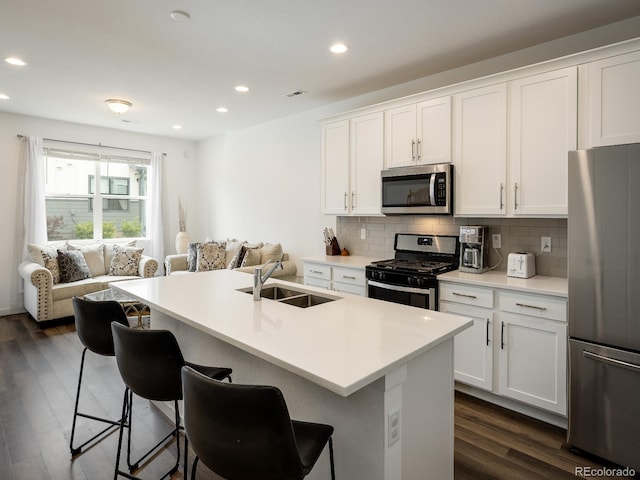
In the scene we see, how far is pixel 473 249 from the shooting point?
124 inches

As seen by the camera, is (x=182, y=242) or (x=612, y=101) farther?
(x=182, y=242)

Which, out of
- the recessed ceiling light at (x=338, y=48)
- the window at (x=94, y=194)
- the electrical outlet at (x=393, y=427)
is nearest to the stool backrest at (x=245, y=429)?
the electrical outlet at (x=393, y=427)

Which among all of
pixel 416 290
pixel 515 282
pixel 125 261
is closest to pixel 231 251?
pixel 125 261

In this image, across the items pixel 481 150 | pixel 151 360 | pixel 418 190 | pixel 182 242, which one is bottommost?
pixel 151 360

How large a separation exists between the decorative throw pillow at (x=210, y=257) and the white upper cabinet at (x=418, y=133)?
2.91 metres

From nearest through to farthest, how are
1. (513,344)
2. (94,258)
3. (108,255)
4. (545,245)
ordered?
(513,344), (545,245), (94,258), (108,255)

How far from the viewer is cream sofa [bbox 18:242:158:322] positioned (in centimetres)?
465

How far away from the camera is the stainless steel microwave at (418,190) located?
3.19 metres

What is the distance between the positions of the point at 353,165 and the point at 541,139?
1.76 metres

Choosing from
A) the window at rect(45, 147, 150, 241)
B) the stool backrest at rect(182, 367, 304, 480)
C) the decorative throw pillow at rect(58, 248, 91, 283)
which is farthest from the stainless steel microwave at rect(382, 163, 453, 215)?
the window at rect(45, 147, 150, 241)

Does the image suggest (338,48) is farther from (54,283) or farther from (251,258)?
(54,283)

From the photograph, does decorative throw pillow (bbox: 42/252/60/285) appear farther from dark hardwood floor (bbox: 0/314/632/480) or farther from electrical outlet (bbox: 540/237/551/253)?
electrical outlet (bbox: 540/237/551/253)

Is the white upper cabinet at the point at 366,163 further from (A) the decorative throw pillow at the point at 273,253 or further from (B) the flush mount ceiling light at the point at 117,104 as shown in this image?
(B) the flush mount ceiling light at the point at 117,104

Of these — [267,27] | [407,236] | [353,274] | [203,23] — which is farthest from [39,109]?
[407,236]
